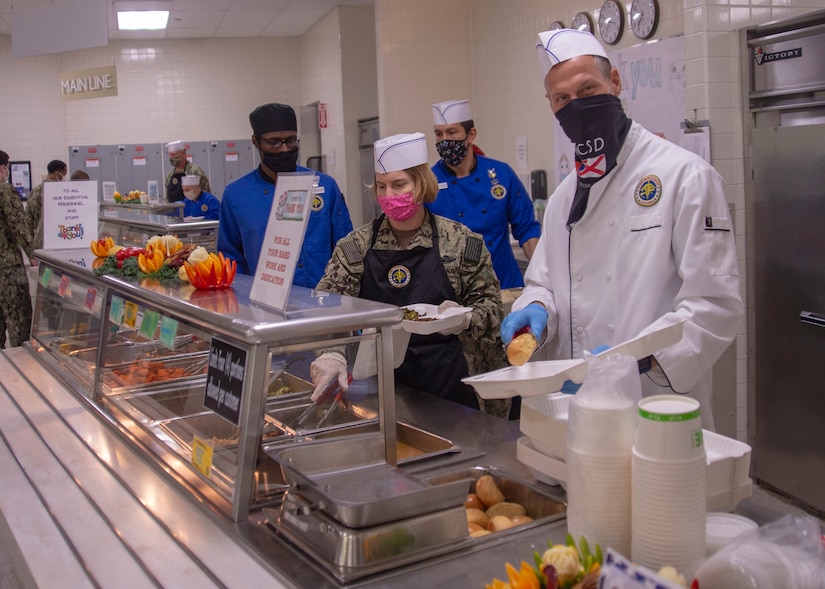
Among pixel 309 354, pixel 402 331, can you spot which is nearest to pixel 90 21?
pixel 402 331

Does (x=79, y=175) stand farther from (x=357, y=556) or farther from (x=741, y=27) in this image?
(x=357, y=556)

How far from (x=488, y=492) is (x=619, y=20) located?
13.6 feet

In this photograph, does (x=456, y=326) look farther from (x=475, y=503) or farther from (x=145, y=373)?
(x=145, y=373)

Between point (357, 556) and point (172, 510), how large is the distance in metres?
0.60

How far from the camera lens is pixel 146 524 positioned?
1.81 m

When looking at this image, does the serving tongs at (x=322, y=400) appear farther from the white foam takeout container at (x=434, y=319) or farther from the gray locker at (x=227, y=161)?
the gray locker at (x=227, y=161)

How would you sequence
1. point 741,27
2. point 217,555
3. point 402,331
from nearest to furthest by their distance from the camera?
point 217,555, point 402,331, point 741,27

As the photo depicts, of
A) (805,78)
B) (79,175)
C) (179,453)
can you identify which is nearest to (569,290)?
(179,453)

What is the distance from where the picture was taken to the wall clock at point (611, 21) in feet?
17.2

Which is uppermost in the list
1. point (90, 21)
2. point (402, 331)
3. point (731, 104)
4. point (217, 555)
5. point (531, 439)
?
point (90, 21)

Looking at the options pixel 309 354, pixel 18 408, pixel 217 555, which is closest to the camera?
pixel 217 555

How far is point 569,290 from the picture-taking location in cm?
249

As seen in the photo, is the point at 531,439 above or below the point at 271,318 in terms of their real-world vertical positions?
below

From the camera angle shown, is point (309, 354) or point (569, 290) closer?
point (309, 354)
